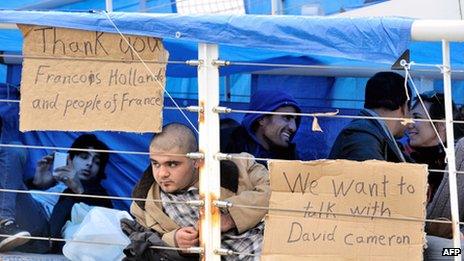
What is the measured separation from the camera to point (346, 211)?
447 cm

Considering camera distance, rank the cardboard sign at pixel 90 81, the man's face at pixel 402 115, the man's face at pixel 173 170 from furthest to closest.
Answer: the man's face at pixel 402 115
the man's face at pixel 173 170
the cardboard sign at pixel 90 81

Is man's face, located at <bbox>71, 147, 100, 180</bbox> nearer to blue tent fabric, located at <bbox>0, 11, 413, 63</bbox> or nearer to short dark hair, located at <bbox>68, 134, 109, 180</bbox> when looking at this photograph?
short dark hair, located at <bbox>68, 134, 109, 180</bbox>

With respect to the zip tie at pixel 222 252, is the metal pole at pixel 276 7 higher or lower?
higher

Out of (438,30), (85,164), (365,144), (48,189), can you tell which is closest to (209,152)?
(365,144)

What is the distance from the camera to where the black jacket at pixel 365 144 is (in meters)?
5.21

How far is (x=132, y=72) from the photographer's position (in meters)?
4.76

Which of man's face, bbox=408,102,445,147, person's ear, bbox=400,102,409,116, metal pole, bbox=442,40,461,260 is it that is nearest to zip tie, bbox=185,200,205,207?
metal pole, bbox=442,40,461,260

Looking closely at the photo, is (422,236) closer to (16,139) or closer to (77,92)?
(77,92)

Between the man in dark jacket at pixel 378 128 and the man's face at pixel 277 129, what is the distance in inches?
21.8

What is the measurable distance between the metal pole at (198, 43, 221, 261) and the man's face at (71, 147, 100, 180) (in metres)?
2.03

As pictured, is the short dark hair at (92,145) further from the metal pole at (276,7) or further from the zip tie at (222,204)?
the metal pole at (276,7)

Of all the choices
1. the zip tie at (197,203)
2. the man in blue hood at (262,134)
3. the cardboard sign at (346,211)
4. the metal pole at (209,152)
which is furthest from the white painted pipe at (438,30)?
the man in blue hood at (262,134)

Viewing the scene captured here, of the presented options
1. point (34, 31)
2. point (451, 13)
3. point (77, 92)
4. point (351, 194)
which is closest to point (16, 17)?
point (34, 31)

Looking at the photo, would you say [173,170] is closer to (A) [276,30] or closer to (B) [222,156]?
(B) [222,156]
